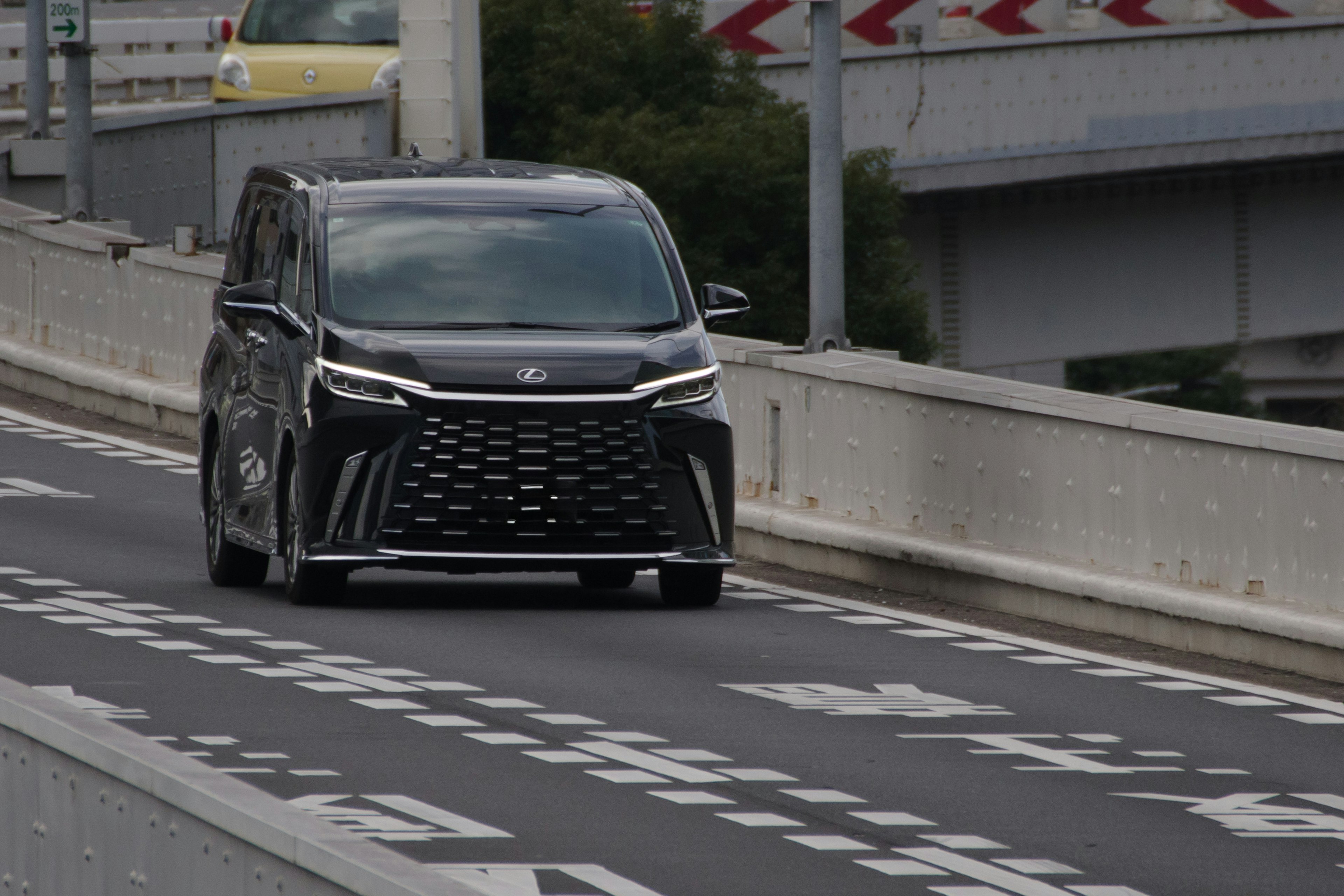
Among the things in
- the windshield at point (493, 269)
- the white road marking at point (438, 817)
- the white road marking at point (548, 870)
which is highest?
the windshield at point (493, 269)

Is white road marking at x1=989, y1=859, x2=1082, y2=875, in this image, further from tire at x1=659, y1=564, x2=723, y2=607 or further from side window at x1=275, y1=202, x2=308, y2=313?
side window at x1=275, y1=202, x2=308, y2=313

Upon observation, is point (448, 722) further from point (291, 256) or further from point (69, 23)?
point (69, 23)

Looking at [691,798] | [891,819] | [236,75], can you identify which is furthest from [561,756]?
[236,75]

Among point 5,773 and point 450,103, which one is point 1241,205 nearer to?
point 450,103

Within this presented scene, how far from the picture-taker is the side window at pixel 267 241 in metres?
15.3

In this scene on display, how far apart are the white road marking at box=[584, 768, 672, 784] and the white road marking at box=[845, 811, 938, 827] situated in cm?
72

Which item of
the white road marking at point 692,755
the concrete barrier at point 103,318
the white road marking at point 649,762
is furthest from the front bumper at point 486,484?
the concrete barrier at point 103,318

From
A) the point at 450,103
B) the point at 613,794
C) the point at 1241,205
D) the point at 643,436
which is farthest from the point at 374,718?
the point at 1241,205

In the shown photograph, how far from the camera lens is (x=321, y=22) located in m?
36.4

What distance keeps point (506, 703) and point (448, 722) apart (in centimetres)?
54

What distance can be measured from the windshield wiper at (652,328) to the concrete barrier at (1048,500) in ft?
5.71

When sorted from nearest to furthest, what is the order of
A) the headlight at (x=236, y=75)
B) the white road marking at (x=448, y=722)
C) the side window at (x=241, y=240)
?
the white road marking at (x=448, y=722)
the side window at (x=241, y=240)
the headlight at (x=236, y=75)

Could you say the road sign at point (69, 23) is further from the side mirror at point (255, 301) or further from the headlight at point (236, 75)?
the side mirror at point (255, 301)

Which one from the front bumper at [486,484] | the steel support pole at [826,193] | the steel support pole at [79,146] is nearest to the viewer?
the front bumper at [486,484]
